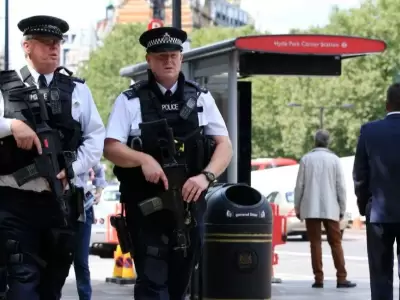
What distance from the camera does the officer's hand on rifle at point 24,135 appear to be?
22.1 feet

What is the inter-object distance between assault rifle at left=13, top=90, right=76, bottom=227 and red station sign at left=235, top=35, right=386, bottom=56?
6028 mm

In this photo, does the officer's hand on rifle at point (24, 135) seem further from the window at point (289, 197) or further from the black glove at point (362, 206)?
the window at point (289, 197)

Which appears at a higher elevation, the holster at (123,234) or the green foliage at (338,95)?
the green foliage at (338,95)

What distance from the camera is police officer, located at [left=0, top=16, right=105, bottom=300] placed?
266 inches

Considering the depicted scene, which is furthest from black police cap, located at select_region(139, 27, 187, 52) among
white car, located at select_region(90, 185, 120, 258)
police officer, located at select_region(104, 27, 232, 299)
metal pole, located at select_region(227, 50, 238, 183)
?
white car, located at select_region(90, 185, 120, 258)

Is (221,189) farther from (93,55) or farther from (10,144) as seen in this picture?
(93,55)

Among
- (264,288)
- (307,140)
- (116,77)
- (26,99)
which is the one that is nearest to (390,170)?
(264,288)

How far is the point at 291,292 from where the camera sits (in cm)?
1450

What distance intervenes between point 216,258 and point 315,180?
504cm

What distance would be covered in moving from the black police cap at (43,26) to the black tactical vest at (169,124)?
2.20ft

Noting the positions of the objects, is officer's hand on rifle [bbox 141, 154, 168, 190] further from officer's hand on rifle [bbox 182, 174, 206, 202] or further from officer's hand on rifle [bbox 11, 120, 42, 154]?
officer's hand on rifle [bbox 11, 120, 42, 154]

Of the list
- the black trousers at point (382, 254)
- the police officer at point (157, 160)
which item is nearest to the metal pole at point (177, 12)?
the black trousers at point (382, 254)

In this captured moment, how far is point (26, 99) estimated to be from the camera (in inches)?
271

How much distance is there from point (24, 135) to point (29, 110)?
0.70 feet
